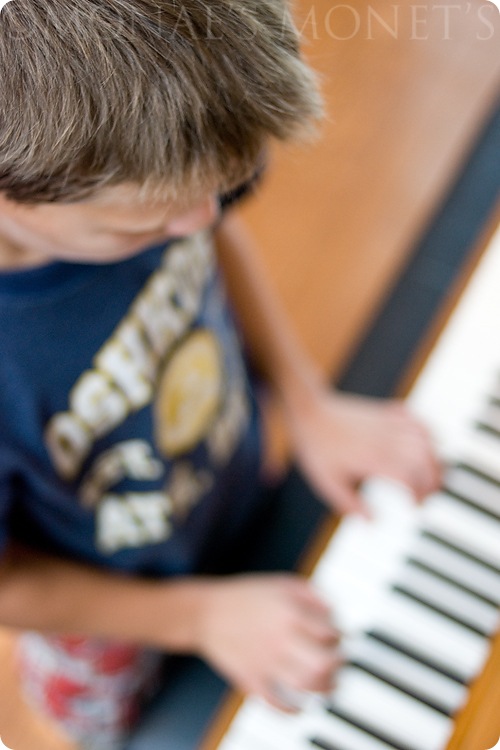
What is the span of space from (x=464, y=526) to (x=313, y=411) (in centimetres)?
25

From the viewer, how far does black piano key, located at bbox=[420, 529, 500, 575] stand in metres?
0.79

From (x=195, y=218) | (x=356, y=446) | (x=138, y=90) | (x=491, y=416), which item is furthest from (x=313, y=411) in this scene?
(x=138, y=90)

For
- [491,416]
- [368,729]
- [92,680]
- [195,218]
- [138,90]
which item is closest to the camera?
[138,90]

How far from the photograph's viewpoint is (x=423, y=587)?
0.79m

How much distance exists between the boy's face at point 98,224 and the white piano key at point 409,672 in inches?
16.5

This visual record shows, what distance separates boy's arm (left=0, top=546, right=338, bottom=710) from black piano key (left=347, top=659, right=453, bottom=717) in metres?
0.02

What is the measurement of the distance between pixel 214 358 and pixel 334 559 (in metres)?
0.23

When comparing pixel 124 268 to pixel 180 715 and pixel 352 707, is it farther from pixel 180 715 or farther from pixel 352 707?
pixel 180 715

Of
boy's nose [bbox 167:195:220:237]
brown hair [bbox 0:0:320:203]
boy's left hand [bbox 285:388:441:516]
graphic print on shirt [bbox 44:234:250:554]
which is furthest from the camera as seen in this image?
boy's left hand [bbox 285:388:441:516]

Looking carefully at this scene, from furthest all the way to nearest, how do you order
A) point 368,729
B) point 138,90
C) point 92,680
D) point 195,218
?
point 92,680 → point 368,729 → point 195,218 → point 138,90

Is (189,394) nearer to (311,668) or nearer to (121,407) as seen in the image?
Answer: (121,407)

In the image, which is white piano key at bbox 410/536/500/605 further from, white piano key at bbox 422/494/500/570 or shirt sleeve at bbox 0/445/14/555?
shirt sleeve at bbox 0/445/14/555

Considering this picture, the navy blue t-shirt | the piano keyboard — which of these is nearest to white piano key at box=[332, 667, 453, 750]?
the piano keyboard

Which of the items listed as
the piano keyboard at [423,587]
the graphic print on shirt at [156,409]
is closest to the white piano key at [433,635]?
the piano keyboard at [423,587]
